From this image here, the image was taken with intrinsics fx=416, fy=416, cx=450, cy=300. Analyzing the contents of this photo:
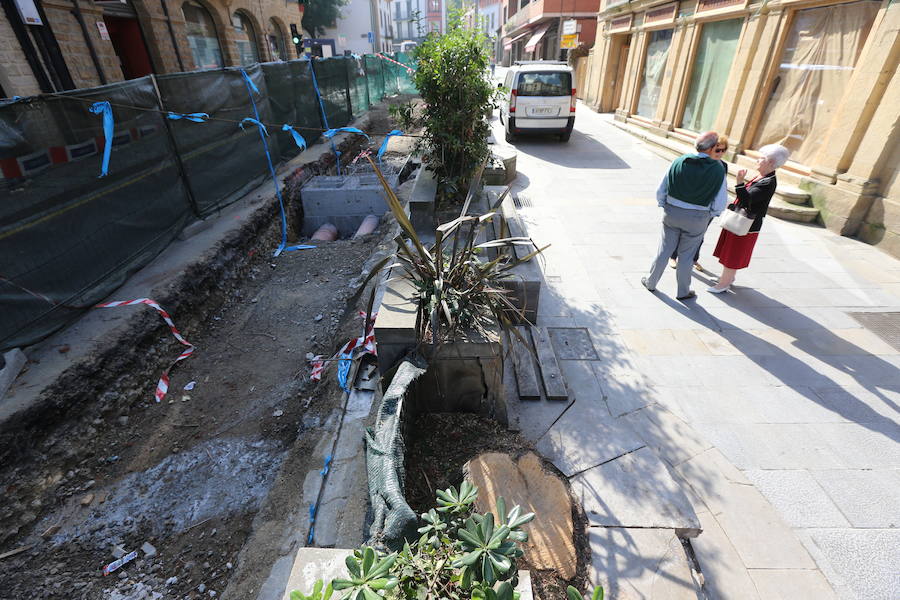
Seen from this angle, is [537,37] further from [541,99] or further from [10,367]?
[10,367]

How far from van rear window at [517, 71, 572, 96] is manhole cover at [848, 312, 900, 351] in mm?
8468

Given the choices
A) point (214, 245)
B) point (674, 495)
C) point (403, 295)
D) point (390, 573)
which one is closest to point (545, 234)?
point (403, 295)

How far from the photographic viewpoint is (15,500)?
282 cm

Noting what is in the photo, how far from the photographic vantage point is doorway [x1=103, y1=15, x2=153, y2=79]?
10734 mm

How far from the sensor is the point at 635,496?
247 centimetres

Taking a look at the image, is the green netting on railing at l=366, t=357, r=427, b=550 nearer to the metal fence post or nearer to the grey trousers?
the grey trousers

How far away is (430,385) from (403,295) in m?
0.65

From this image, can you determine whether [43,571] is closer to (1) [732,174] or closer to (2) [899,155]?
(2) [899,155]

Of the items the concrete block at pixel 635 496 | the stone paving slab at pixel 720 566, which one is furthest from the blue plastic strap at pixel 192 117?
the stone paving slab at pixel 720 566

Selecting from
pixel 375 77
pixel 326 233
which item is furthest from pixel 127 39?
pixel 375 77

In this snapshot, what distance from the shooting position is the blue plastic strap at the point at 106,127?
446cm

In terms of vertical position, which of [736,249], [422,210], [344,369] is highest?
[422,210]

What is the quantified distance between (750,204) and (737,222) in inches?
7.7

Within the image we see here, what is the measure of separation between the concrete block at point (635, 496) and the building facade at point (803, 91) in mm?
5430
